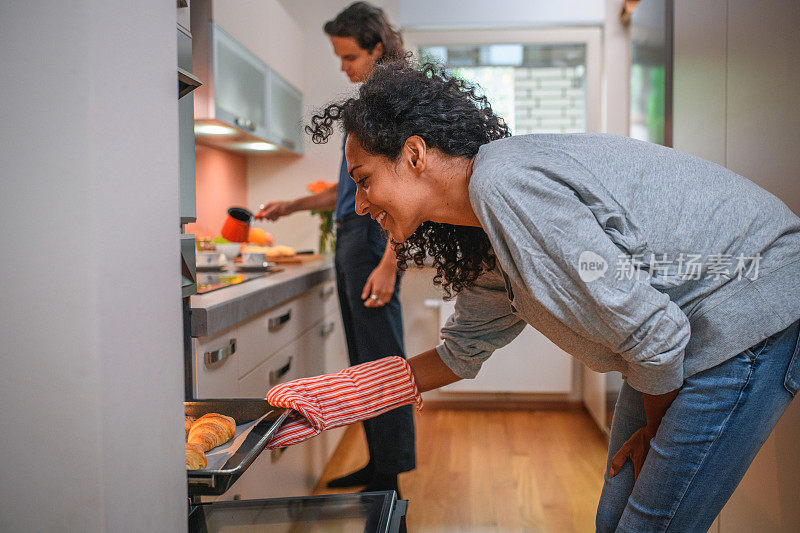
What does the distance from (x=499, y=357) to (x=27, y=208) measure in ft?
9.66

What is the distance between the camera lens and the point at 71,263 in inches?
21.8

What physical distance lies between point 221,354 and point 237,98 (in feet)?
4.68

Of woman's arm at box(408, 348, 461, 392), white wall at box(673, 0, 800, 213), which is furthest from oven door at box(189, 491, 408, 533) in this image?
white wall at box(673, 0, 800, 213)

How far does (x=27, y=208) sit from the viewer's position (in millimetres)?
550

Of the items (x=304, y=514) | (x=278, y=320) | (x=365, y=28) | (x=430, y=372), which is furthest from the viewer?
(x=365, y=28)

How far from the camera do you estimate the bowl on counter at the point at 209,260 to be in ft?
7.15

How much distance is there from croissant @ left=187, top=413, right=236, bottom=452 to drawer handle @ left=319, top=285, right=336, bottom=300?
1544mm

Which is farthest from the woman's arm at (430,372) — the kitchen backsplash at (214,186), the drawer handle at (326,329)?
the kitchen backsplash at (214,186)

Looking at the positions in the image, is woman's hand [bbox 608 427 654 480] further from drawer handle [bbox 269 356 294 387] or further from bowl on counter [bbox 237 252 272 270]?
bowl on counter [bbox 237 252 272 270]

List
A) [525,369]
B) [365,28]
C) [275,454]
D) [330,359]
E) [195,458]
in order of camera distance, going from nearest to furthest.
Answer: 1. [195,458]
2. [275,454]
3. [365,28]
4. [330,359]
5. [525,369]

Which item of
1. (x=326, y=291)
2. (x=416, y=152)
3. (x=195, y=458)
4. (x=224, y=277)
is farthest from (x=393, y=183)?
(x=326, y=291)

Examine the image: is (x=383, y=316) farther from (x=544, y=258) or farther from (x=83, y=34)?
(x=83, y=34)

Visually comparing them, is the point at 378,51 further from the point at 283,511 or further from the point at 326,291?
the point at 283,511

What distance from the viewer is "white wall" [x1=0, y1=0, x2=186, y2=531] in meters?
0.54
